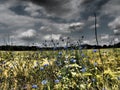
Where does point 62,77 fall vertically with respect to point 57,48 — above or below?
below

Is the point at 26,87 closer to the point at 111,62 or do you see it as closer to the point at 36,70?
the point at 36,70

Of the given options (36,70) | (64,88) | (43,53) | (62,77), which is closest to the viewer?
(64,88)

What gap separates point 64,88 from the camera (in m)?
4.60

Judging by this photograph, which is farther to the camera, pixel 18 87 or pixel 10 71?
pixel 10 71

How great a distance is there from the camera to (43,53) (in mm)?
9773

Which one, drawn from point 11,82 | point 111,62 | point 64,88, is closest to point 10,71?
point 11,82

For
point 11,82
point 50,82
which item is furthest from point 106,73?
point 11,82

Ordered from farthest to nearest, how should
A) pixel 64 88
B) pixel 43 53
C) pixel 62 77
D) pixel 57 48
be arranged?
pixel 43 53 < pixel 57 48 < pixel 62 77 < pixel 64 88

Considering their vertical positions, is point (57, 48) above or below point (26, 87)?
above

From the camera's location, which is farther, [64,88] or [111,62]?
[111,62]

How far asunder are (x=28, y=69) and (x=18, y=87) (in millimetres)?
1330

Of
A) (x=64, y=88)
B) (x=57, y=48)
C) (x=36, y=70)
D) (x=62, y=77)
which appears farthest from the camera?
(x=57, y=48)

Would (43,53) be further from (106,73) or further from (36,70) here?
(106,73)

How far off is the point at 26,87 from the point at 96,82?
1.30 metres
